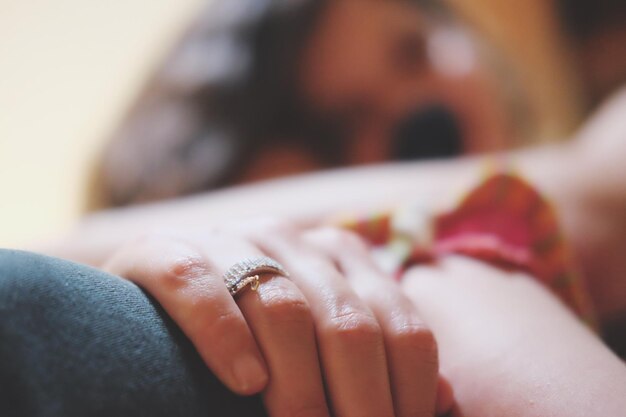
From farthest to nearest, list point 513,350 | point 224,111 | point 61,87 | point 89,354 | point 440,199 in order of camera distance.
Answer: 1. point 61,87
2. point 224,111
3. point 440,199
4. point 513,350
5. point 89,354

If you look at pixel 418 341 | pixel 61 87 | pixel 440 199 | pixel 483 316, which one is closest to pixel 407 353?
pixel 418 341

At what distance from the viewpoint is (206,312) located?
12.9 inches

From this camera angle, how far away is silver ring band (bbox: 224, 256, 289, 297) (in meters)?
0.35

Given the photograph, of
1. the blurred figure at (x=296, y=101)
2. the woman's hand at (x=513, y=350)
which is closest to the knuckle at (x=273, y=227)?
the woman's hand at (x=513, y=350)

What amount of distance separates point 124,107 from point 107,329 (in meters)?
1.43

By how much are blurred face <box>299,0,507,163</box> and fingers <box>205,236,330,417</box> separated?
36.2 inches

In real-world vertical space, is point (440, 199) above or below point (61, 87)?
below

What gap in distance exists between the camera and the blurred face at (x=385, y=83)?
126 cm

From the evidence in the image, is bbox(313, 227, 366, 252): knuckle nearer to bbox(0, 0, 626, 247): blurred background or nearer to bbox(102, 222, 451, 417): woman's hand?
bbox(102, 222, 451, 417): woman's hand

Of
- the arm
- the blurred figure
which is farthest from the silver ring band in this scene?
the blurred figure

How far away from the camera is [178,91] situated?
1.30 m

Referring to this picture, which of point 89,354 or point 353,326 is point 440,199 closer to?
point 353,326

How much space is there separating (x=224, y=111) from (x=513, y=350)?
972 mm

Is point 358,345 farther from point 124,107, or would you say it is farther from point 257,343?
point 124,107
